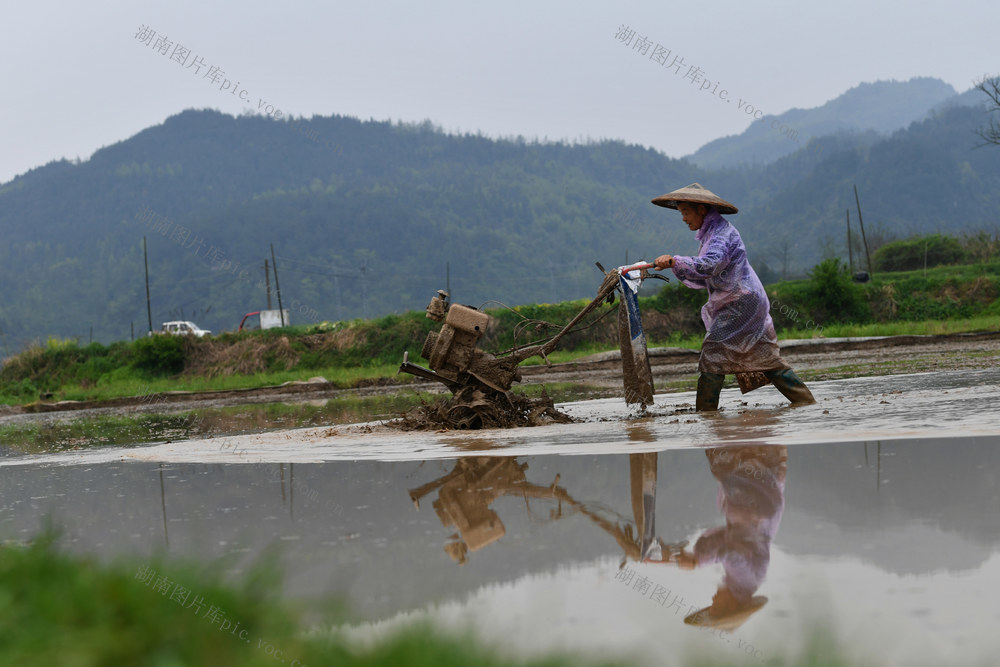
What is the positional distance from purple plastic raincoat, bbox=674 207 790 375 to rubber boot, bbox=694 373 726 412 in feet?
0.24

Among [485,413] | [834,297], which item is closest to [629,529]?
[485,413]

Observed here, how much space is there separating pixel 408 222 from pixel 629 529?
142 metres

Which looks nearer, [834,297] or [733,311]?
[733,311]

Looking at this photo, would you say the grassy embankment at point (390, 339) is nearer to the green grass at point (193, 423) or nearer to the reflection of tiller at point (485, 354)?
the green grass at point (193, 423)

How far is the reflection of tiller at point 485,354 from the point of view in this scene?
27.4 feet

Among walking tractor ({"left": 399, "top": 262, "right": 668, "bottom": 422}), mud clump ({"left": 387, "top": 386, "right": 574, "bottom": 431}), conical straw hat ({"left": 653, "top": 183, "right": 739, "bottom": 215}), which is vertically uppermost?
conical straw hat ({"left": 653, "top": 183, "right": 739, "bottom": 215})

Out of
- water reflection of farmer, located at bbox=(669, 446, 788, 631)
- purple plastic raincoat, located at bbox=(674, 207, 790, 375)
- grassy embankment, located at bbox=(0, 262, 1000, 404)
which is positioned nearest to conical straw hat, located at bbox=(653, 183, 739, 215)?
purple plastic raincoat, located at bbox=(674, 207, 790, 375)

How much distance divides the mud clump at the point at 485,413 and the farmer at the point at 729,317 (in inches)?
59.4

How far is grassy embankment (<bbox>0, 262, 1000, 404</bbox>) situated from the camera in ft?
77.7

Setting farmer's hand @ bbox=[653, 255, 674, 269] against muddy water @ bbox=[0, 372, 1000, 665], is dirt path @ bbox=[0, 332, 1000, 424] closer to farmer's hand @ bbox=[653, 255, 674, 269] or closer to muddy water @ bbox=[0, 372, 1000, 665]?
farmer's hand @ bbox=[653, 255, 674, 269]

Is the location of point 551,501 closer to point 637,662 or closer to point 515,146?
point 637,662

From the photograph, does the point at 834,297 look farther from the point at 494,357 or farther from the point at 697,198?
the point at 494,357

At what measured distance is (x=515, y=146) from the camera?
188 metres

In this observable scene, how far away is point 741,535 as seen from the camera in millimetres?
3189
